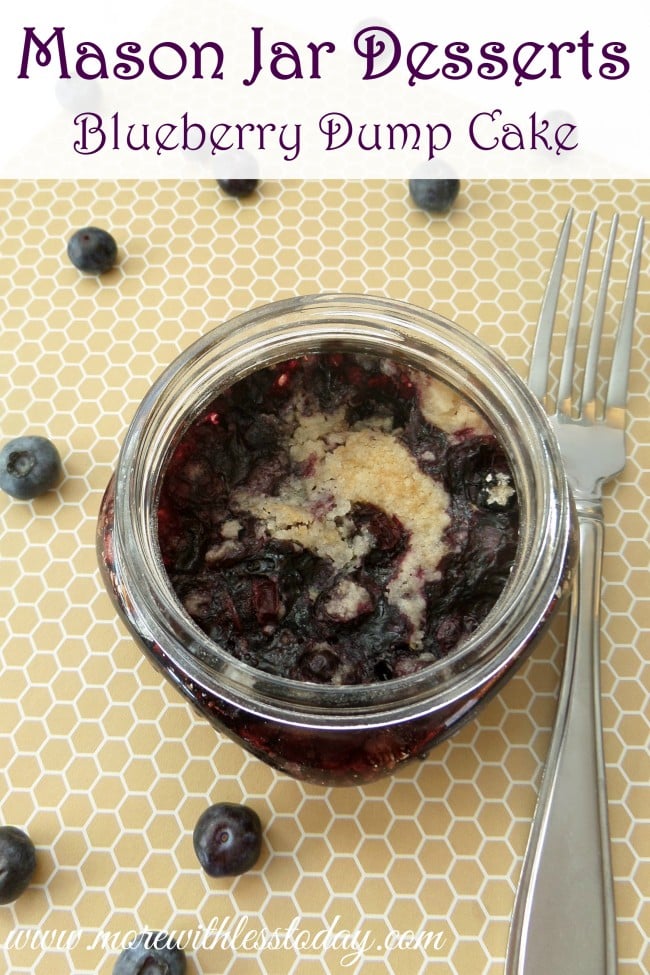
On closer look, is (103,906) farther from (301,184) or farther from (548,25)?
(548,25)

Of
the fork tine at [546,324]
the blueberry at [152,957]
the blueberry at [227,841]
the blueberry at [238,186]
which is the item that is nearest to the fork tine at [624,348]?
the fork tine at [546,324]

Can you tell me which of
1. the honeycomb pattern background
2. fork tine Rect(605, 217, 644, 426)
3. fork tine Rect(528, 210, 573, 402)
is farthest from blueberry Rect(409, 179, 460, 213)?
fork tine Rect(605, 217, 644, 426)

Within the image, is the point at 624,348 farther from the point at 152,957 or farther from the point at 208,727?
the point at 152,957

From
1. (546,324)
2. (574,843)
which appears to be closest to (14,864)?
(574,843)

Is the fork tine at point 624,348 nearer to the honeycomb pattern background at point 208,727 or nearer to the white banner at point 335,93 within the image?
the honeycomb pattern background at point 208,727

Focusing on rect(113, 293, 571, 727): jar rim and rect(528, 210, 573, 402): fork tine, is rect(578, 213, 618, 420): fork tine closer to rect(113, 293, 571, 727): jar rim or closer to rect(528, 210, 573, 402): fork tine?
rect(528, 210, 573, 402): fork tine

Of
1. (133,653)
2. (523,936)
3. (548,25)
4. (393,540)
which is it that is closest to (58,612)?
(133,653)
